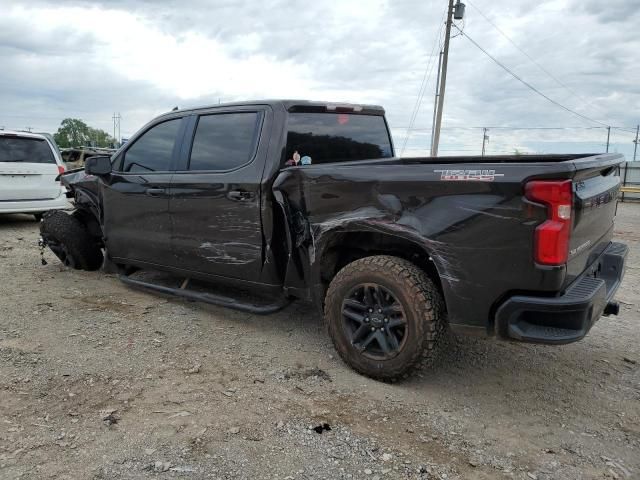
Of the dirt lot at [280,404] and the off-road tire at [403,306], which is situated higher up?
the off-road tire at [403,306]

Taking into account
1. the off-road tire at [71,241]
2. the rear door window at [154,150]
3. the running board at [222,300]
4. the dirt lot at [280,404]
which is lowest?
the dirt lot at [280,404]

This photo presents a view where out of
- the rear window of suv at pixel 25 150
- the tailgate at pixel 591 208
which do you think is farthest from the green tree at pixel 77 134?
the tailgate at pixel 591 208

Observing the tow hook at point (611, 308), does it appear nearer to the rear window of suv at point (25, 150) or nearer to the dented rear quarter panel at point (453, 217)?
the dented rear quarter panel at point (453, 217)

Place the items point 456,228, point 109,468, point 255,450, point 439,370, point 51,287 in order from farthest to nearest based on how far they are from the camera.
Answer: point 51,287 → point 439,370 → point 456,228 → point 255,450 → point 109,468

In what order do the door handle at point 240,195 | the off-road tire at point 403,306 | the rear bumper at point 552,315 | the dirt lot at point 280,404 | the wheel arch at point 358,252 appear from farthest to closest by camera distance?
the door handle at point 240,195
the wheel arch at point 358,252
the off-road tire at point 403,306
the rear bumper at point 552,315
the dirt lot at point 280,404

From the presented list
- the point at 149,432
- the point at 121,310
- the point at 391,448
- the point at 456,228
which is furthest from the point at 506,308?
the point at 121,310

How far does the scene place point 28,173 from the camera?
900 centimetres

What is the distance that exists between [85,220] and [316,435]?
171 inches

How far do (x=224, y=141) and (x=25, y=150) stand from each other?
6.46 metres

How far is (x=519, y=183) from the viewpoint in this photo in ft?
8.92

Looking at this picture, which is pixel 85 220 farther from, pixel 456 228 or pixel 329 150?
pixel 456 228

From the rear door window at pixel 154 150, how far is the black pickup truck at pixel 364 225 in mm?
16

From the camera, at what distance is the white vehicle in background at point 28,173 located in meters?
8.80

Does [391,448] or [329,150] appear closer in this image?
[391,448]
